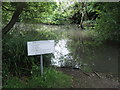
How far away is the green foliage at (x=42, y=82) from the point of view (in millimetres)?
2438

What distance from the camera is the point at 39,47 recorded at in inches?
103

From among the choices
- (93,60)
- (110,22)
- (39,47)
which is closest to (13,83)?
(39,47)

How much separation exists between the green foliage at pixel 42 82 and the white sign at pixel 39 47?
1.81 ft

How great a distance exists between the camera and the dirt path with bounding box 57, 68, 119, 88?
269 cm

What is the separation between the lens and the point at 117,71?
3568 mm

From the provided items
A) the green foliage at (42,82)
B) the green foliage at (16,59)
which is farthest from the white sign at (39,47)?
the green foliage at (42,82)

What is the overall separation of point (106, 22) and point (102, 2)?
1096 millimetres

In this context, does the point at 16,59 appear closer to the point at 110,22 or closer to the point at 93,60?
the point at 93,60

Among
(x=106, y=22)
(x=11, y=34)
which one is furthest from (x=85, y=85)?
(x=106, y=22)

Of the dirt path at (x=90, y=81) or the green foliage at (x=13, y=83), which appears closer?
the green foliage at (x=13, y=83)

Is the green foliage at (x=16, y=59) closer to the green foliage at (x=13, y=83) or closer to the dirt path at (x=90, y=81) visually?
the green foliage at (x=13, y=83)

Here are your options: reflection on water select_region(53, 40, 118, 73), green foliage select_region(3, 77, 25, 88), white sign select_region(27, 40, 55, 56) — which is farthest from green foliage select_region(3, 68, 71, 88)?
reflection on water select_region(53, 40, 118, 73)

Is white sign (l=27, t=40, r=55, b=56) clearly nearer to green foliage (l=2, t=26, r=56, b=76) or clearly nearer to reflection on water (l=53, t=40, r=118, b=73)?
green foliage (l=2, t=26, r=56, b=76)

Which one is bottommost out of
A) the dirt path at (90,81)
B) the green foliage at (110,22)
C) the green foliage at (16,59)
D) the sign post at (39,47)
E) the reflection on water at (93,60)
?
the dirt path at (90,81)
